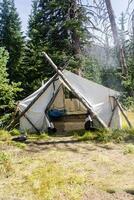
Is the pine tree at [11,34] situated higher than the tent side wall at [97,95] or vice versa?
the pine tree at [11,34]

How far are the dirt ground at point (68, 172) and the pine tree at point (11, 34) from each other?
54.7 ft

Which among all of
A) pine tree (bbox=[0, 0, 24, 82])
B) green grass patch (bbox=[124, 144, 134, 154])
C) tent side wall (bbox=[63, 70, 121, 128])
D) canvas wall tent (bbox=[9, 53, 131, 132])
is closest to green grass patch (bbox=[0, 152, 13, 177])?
green grass patch (bbox=[124, 144, 134, 154])

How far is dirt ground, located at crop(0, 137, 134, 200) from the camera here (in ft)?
21.7

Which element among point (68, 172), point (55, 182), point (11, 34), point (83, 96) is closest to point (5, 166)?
point (68, 172)

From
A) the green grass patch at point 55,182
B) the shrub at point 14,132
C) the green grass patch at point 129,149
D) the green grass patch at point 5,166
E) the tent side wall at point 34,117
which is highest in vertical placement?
the tent side wall at point 34,117

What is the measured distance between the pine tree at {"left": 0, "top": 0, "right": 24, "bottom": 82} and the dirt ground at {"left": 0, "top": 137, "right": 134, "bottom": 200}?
54.7 feet

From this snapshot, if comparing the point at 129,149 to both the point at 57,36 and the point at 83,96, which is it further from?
the point at 57,36

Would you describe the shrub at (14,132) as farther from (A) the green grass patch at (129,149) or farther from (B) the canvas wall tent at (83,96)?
(A) the green grass patch at (129,149)

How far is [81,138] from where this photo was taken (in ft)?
40.2

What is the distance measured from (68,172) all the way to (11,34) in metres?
21.7

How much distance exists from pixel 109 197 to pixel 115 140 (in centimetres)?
547

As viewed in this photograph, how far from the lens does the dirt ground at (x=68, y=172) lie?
6.61 metres

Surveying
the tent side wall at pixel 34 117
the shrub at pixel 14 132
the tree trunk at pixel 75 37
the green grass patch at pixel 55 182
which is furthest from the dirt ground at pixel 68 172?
the tree trunk at pixel 75 37

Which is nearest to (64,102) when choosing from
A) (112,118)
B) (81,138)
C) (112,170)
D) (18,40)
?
(112,118)
